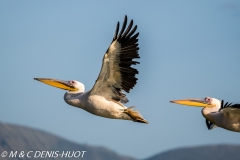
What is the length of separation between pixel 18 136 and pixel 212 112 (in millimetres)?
118001

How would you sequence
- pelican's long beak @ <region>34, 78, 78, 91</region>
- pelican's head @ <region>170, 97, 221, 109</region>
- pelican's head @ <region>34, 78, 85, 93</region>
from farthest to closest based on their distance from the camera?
pelican's long beak @ <region>34, 78, 78, 91</region> → pelican's head @ <region>34, 78, 85, 93</region> → pelican's head @ <region>170, 97, 221, 109</region>

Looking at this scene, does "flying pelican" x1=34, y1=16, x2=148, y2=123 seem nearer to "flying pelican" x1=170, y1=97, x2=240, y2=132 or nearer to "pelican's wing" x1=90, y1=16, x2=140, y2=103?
"pelican's wing" x1=90, y1=16, x2=140, y2=103

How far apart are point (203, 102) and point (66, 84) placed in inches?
129

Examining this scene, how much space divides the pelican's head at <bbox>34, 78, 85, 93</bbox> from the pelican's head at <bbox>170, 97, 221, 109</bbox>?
7.25 ft

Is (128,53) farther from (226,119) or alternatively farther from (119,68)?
(226,119)

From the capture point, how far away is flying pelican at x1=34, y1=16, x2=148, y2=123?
16.2 meters

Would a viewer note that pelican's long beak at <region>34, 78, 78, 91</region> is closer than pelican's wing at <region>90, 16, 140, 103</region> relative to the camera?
No

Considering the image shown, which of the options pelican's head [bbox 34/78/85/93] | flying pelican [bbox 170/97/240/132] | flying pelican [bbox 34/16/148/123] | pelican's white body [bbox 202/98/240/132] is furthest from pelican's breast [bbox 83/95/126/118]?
pelican's white body [bbox 202/98/240/132]

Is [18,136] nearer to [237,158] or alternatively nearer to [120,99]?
[237,158]

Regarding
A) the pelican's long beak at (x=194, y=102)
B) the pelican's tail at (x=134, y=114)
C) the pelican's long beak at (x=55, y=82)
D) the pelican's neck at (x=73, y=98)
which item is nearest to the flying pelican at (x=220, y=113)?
the pelican's long beak at (x=194, y=102)

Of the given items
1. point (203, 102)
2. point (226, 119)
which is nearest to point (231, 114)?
point (226, 119)

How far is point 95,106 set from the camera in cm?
1655

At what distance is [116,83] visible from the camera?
54.6 ft

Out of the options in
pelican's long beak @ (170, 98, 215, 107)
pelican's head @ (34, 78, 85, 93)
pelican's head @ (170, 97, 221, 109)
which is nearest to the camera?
pelican's head @ (170, 97, 221, 109)
